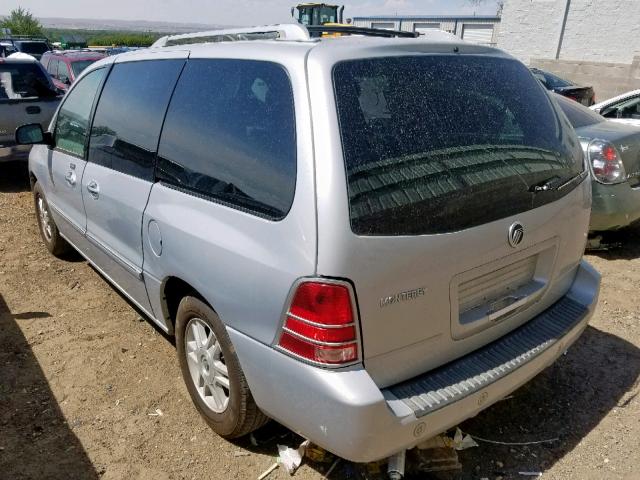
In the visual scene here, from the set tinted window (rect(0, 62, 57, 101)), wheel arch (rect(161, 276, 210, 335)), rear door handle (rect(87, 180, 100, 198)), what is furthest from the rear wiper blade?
tinted window (rect(0, 62, 57, 101))

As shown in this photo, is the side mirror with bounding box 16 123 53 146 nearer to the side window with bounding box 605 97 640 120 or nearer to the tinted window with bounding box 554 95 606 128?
the tinted window with bounding box 554 95 606 128

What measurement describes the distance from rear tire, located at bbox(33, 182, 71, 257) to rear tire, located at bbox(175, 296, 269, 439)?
2.54m

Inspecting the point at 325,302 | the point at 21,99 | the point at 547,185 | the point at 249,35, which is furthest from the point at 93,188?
the point at 21,99

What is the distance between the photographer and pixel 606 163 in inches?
179

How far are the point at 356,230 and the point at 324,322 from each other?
0.34 metres

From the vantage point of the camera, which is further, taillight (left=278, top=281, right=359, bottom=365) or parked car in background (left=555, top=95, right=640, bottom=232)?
parked car in background (left=555, top=95, right=640, bottom=232)

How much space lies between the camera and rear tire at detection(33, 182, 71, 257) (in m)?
4.73

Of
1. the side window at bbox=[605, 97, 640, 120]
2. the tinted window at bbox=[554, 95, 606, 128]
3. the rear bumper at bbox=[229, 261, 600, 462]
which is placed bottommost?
the rear bumper at bbox=[229, 261, 600, 462]

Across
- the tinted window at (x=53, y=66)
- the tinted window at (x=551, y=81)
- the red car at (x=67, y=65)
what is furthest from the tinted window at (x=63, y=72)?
the tinted window at (x=551, y=81)

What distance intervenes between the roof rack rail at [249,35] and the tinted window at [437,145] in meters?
0.50

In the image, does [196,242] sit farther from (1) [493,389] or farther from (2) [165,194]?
(1) [493,389]

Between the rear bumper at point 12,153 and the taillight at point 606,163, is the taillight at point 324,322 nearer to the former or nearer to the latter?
the taillight at point 606,163

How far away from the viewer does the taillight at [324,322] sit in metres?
1.86

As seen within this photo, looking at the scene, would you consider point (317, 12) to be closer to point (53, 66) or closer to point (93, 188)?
point (53, 66)
